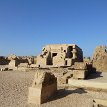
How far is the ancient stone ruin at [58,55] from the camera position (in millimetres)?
23297

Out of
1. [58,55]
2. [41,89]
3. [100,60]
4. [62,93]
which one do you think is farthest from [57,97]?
[58,55]

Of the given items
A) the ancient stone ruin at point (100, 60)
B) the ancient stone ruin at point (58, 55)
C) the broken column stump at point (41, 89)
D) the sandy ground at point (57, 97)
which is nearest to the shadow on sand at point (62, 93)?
the sandy ground at point (57, 97)

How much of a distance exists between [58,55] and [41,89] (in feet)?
50.2

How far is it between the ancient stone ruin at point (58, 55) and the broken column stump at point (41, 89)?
1249cm

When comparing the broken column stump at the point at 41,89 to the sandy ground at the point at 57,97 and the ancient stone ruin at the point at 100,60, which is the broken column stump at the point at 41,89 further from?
the ancient stone ruin at the point at 100,60

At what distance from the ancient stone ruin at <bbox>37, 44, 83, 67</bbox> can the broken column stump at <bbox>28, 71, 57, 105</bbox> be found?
12.5m

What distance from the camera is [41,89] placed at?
30.1 feet

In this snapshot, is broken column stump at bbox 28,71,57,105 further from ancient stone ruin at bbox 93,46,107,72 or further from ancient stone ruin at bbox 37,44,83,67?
ancient stone ruin at bbox 37,44,83,67

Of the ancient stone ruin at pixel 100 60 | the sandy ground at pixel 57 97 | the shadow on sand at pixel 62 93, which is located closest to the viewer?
the sandy ground at pixel 57 97

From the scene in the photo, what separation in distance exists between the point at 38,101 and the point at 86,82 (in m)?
3.47

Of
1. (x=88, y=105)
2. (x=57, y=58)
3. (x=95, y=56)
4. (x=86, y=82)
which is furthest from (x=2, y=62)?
(x=88, y=105)

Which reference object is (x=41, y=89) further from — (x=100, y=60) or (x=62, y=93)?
(x=100, y=60)

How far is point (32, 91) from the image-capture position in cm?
935

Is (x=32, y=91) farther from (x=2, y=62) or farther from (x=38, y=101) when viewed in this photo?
(x=2, y=62)
